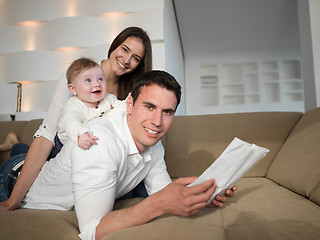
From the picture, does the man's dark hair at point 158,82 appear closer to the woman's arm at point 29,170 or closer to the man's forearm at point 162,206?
the man's forearm at point 162,206

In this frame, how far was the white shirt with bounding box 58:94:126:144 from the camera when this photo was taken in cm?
112

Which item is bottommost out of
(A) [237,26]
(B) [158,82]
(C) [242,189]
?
(C) [242,189]

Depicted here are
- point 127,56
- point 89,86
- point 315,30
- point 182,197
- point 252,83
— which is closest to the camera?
point 182,197

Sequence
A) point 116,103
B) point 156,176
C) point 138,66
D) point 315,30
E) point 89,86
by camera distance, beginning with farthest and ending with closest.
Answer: point 315,30
point 138,66
point 116,103
point 89,86
point 156,176

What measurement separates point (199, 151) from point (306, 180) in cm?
80

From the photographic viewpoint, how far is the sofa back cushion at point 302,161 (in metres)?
1.23

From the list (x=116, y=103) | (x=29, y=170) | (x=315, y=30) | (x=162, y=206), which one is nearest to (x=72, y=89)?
(x=116, y=103)

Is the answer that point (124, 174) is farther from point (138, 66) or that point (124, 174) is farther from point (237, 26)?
point (237, 26)

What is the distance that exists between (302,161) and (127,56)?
1203mm

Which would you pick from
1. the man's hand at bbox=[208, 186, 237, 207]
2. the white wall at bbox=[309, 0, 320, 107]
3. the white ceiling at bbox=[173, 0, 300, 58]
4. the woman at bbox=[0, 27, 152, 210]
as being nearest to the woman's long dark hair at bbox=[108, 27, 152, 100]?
the woman at bbox=[0, 27, 152, 210]

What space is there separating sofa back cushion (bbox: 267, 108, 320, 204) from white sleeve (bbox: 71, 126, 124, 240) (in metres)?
0.86

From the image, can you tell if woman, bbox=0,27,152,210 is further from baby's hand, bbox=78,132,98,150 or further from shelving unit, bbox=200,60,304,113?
shelving unit, bbox=200,60,304,113

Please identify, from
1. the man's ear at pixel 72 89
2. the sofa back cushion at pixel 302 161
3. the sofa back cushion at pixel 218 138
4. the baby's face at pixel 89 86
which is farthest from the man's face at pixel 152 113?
the sofa back cushion at pixel 218 138

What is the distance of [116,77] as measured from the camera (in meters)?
1.90
